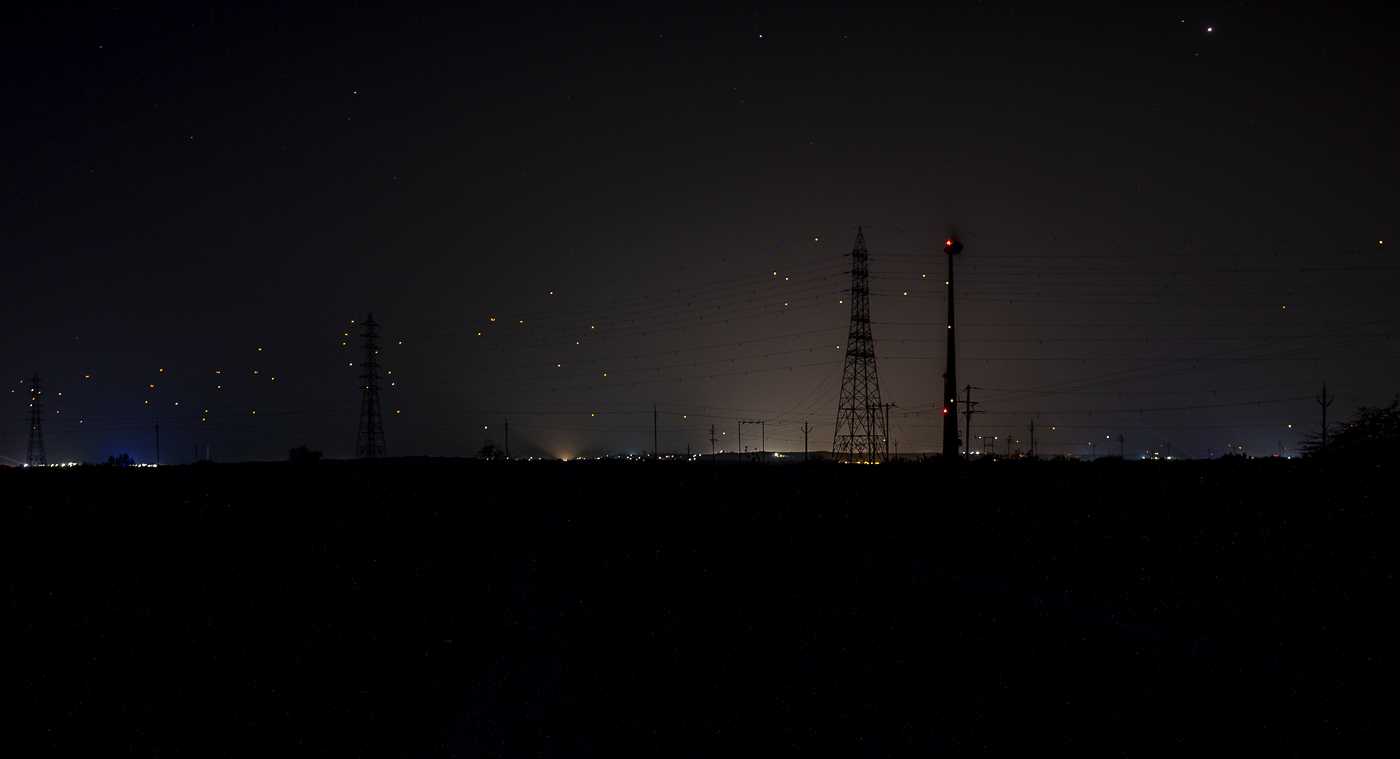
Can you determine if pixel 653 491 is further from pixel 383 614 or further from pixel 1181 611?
pixel 1181 611

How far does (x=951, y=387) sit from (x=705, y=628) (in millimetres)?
20081

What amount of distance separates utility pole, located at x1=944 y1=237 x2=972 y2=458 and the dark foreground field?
7.08 m

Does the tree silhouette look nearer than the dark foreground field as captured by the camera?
No

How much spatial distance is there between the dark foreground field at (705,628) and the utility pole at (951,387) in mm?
7084

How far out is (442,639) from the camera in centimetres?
915

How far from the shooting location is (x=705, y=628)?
938cm

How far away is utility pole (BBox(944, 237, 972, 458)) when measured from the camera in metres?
26.8

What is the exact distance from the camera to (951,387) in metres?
27.0

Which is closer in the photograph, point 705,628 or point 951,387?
point 705,628

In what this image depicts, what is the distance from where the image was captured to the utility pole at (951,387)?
26812 mm

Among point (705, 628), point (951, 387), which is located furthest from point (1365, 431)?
point (705, 628)

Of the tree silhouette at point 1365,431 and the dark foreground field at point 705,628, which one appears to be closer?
the dark foreground field at point 705,628

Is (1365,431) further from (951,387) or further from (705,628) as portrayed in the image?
(705,628)

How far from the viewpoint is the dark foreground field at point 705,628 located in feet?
21.0
